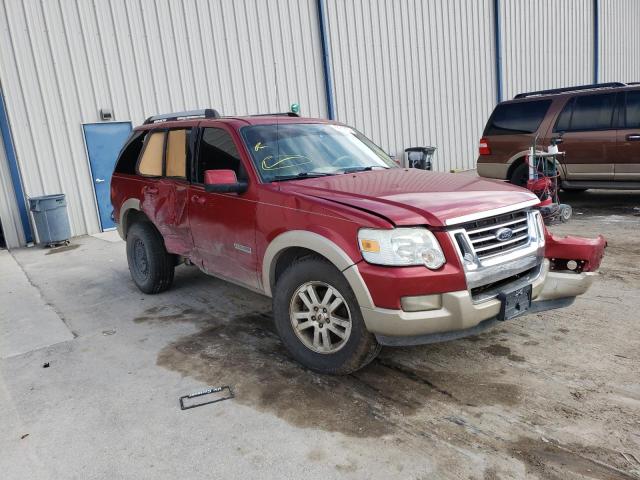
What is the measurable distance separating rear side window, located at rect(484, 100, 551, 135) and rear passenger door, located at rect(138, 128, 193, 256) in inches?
256

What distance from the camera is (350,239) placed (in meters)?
3.08

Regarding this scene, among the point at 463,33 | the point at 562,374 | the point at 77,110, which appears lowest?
the point at 562,374

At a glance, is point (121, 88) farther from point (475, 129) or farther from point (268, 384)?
point (475, 129)

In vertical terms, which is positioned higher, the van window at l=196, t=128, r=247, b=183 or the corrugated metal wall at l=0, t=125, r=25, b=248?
the van window at l=196, t=128, r=247, b=183

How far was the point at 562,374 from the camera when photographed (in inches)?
132

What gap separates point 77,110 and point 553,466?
10.3 metres

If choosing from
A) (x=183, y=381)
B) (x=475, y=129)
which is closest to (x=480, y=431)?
(x=183, y=381)

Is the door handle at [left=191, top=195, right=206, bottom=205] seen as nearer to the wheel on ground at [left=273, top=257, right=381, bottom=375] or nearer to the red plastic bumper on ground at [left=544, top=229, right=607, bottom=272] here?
the wheel on ground at [left=273, top=257, right=381, bottom=375]

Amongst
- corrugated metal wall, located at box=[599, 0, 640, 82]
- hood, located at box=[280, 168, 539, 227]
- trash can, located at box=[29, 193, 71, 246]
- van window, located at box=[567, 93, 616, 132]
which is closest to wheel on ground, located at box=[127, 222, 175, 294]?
hood, located at box=[280, 168, 539, 227]

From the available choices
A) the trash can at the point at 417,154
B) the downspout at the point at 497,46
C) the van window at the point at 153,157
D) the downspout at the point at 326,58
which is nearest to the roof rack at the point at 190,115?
the van window at the point at 153,157

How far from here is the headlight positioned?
295cm

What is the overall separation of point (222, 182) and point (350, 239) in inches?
48.3

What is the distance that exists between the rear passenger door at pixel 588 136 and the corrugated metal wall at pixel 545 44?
10.4 m

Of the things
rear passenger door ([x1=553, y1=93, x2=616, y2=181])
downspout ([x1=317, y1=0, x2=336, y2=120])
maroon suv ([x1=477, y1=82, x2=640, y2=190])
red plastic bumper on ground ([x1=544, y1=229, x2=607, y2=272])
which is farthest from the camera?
downspout ([x1=317, y1=0, x2=336, y2=120])
